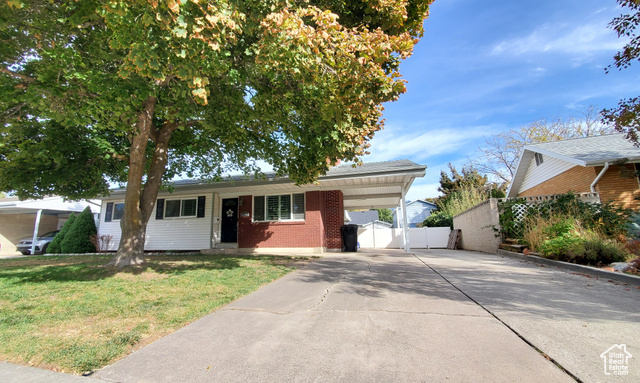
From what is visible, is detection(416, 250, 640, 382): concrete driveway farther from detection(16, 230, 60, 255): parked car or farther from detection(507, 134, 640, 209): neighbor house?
detection(16, 230, 60, 255): parked car

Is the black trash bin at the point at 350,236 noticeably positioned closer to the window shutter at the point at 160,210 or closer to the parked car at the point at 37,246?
the window shutter at the point at 160,210

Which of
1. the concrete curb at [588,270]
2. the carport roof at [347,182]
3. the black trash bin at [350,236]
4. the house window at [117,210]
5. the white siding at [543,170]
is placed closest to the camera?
the concrete curb at [588,270]

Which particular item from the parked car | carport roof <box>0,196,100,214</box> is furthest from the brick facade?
the parked car

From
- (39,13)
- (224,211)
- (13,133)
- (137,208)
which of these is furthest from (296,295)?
(224,211)

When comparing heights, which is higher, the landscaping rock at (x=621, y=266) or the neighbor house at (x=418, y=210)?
the neighbor house at (x=418, y=210)

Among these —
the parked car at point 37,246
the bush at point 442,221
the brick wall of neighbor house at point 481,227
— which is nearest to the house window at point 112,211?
the parked car at point 37,246

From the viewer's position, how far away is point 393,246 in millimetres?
17969

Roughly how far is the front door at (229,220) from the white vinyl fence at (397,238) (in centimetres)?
863

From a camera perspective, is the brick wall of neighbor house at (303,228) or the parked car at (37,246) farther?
the parked car at (37,246)

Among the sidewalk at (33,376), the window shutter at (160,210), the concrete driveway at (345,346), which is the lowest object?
the sidewalk at (33,376)

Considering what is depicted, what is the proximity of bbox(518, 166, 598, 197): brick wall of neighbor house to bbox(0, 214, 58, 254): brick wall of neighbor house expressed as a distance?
31.4 m


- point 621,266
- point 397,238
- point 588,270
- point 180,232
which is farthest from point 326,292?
point 397,238

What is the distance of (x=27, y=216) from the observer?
20.1m

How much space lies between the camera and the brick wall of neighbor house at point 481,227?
9969 millimetres
